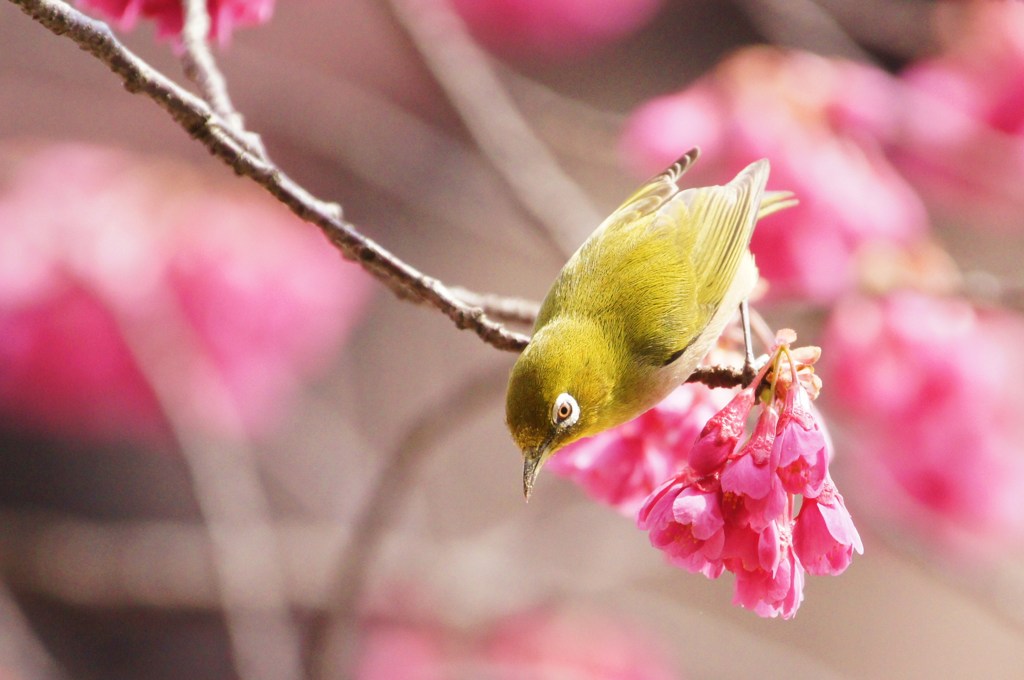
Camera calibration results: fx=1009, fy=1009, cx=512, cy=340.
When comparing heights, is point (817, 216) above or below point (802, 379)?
above

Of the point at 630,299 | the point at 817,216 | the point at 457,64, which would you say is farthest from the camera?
the point at 457,64

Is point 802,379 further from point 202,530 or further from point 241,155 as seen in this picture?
point 202,530

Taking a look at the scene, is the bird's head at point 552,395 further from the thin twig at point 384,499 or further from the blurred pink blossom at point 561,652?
the blurred pink blossom at point 561,652

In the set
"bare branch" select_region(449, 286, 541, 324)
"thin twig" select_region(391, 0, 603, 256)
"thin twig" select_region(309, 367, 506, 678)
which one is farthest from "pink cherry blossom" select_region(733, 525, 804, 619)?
"thin twig" select_region(391, 0, 603, 256)

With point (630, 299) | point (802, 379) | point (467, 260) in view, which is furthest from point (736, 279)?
point (467, 260)

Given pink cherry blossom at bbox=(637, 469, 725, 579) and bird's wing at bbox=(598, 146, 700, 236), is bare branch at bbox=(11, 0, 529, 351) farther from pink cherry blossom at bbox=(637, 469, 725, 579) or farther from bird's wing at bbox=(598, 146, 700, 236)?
bird's wing at bbox=(598, 146, 700, 236)
